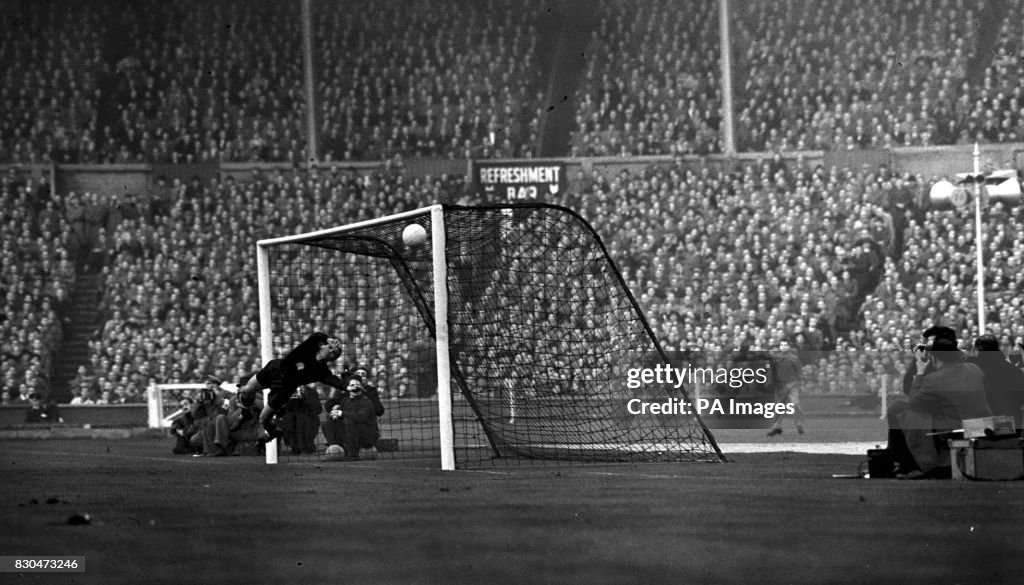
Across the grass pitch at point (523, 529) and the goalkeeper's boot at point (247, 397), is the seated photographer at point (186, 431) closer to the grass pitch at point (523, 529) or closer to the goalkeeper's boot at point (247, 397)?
the goalkeeper's boot at point (247, 397)

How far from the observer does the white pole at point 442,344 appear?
12.5 metres

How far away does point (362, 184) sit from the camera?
31016 millimetres

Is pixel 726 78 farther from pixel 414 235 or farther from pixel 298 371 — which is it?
pixel 298 371

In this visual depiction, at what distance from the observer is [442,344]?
12680 millimetres

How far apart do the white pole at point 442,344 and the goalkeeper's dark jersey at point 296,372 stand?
1179 millimetres

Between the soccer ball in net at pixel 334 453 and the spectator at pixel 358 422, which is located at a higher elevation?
the spectator at pixel 358 422

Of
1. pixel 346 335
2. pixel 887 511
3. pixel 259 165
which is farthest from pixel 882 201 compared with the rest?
pixel 887 511

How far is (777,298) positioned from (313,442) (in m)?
11.4

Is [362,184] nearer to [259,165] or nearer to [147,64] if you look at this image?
[259,165]

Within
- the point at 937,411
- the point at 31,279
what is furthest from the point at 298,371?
the point at 31,279

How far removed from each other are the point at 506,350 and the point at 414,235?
251 cm

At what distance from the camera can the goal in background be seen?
532 inches

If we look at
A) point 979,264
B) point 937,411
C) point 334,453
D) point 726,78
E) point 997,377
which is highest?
point 726,78

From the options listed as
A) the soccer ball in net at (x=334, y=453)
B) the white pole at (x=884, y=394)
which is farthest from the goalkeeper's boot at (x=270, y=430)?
the white pole at (x=884, y=394)
